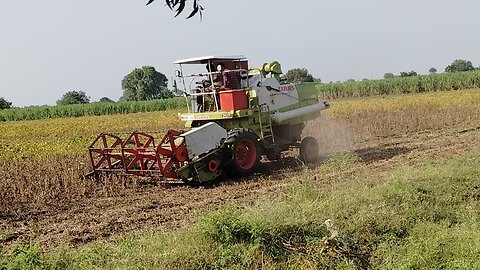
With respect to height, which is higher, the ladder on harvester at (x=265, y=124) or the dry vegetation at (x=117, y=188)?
the ladder on harvester at (x=265, y=124)

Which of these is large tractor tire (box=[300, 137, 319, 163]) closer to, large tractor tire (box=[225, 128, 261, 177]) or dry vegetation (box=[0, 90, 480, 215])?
large tractor tire (box=[225, 128, 261, 177])

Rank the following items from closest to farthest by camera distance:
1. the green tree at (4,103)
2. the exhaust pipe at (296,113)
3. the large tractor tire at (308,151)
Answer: the exhaust pipe at (296,113)
the large tractor tire at (308,151)
the green tree at (4,103)

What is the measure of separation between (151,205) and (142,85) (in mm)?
57473

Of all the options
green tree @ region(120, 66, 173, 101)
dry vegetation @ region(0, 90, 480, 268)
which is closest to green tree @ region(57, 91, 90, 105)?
green tree @ region(120, 66, 173, 101)

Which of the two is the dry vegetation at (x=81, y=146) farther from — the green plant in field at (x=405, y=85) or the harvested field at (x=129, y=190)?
the green plant in field at (x=405, y=85)

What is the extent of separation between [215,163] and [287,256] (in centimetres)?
464

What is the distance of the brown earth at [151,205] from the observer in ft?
22.6

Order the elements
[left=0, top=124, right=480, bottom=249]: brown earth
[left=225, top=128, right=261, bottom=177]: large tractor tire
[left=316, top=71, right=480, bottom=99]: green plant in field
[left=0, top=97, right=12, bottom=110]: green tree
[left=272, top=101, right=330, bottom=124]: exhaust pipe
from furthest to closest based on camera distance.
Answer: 1. [left=0, top=97, right=12, bottom=110]: green tree
2. [left=316, top=71, right=480, bottom=99]: green plant in field
3. [left=272, top=101, right=330, bottom=124]: exhaust pipe
4. [left=225, top=128, right=261, bottom=177]: large tractor tire
5. [left=0, top=124, right=480, bottom=249]: brown earth

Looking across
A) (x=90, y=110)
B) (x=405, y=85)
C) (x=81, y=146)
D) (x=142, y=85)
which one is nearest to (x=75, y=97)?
(x=142, y=85)

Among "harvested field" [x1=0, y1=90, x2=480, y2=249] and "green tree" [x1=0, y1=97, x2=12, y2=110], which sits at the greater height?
"green tree" [x1=0, y1=97, x2=12, y2=110]

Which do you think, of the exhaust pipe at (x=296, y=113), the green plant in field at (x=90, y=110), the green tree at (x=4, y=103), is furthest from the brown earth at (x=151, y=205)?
the green tree at (x=4, y=103)

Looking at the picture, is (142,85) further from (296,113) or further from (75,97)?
(296,113)

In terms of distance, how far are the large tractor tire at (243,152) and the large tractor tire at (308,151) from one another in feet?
5.59

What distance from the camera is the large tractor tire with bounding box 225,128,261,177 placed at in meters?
10.1
